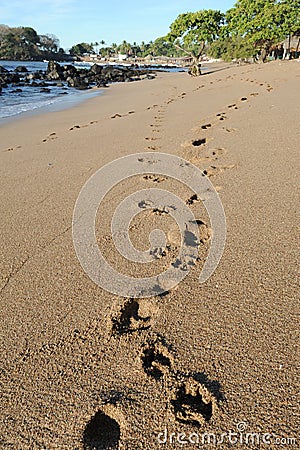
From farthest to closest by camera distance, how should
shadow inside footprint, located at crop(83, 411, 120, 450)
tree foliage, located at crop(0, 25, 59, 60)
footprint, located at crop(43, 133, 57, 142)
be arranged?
tree foliage, located at crop(0, 25, 59, 60), footprint, located at crop(43, 133, 57, 142), shadow inside footprint, located at crop(83, 411, 120, 450)

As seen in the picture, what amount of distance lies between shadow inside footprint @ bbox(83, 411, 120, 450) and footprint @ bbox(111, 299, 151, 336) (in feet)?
1.22

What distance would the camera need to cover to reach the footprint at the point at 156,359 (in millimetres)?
1259

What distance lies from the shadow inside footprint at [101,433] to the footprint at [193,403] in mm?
222

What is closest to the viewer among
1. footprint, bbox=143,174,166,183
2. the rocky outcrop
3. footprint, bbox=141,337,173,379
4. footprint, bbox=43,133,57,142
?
footprint, bbox=141,337,173,379

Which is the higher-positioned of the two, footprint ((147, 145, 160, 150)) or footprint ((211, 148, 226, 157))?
footprint ((211, 148, 226, 157))

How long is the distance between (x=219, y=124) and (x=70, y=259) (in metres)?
3.80

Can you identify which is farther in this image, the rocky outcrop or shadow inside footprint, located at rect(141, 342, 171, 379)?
the rocky outcrop

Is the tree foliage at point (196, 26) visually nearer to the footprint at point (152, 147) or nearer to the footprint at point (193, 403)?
the footprint at point (152, 147)

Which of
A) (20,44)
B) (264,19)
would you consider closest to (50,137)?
(264,19)

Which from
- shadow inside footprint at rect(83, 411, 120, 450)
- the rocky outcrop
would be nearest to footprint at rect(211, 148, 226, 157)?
shadow inside footprint at rect(83, 411, 120, 450)

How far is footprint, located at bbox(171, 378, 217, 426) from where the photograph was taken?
109 cm

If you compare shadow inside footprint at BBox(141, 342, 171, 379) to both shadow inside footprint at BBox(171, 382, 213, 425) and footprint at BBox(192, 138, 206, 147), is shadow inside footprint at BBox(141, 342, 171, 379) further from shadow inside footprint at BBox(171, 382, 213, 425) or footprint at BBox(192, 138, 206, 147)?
footprint at BBox(192, 138, 206, 147)

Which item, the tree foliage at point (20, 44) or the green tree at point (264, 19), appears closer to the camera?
the green tree at point (264, 19)

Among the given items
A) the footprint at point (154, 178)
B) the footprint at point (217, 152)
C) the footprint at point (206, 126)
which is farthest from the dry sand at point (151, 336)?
the footprint at point (206, 126)
